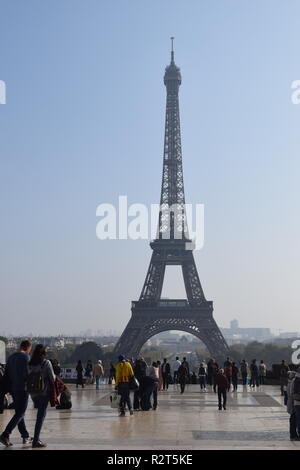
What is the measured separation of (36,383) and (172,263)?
83560 millimetres

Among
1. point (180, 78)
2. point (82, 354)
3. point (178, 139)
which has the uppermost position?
point (180, 78)

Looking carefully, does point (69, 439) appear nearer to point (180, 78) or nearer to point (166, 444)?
point (166, 444)

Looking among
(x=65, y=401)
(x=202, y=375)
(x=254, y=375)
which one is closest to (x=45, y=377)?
(x=65, y=401)

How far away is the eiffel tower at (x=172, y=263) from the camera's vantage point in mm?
91312

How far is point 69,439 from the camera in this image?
14531mm

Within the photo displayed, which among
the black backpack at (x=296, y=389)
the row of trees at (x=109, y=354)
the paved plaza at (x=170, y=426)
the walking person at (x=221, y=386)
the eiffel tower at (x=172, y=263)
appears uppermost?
the eiffel tower at (x=172, y=263)

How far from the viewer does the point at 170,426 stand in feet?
55.8

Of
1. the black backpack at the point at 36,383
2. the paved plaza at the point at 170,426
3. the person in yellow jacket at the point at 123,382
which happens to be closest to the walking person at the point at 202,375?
the paved plaza at the point at 170,426

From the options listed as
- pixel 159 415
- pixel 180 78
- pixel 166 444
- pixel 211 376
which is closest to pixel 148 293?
pixel 180 78

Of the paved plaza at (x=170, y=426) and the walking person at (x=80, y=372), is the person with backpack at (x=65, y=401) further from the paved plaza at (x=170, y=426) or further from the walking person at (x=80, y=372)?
the walking person at (x=80, y=372)

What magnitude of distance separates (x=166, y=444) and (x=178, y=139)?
3297 inches

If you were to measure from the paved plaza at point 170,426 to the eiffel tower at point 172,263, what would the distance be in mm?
65269

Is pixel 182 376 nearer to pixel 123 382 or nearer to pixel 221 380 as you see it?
pixel 221 380

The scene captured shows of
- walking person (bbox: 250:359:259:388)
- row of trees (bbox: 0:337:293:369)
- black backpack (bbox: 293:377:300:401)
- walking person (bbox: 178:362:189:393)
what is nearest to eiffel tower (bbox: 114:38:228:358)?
row of trees (bbox: 0:337:293:369)
